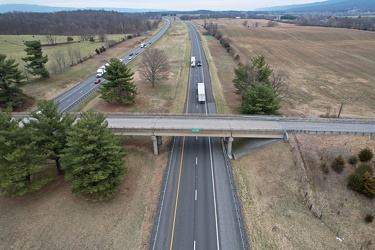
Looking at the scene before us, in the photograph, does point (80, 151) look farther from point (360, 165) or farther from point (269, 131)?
point (360, 165)

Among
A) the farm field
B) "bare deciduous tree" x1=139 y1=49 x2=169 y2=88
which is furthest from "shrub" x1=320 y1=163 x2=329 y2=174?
"bare deciduous tree" x1=139 y1=49 x2=169 y2=88

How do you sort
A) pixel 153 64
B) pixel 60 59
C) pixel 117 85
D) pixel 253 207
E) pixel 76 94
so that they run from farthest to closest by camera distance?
pixel 60 59 → pixel 153 64 → pixel 76 94 → pixel 117 85 → pixel 253 207

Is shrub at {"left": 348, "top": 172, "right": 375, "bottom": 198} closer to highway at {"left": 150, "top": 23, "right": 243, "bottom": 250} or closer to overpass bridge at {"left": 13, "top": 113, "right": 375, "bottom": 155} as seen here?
overpass bridge at {"left": 13, "top": 113, "right": 375, "bottom": 155}

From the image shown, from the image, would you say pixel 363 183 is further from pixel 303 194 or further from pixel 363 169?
pixel 303 194

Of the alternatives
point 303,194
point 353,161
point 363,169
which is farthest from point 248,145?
point 363,169

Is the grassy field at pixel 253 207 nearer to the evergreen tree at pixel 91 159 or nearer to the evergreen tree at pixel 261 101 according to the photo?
the evergreen tree at pixel 91 159
